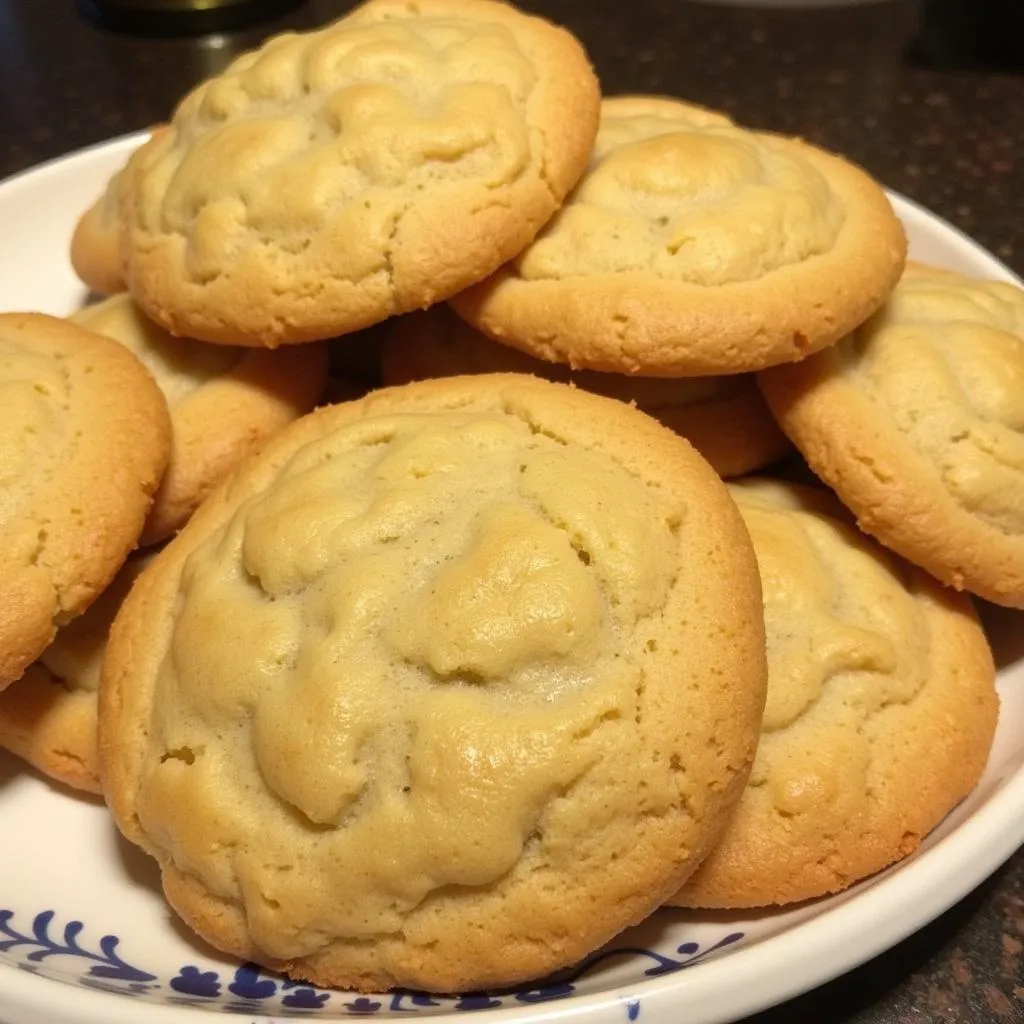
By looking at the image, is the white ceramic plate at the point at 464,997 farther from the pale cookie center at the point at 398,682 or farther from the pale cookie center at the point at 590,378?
the pale cookie center at the point at 590,378

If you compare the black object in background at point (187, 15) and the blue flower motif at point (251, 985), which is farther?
the black object in background at point (187, 15)

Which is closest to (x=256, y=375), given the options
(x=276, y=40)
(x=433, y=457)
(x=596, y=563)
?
(x=433, y=457)

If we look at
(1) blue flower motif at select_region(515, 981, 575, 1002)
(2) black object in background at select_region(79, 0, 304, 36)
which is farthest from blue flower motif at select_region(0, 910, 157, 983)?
(2) black object in background at select_region(79, 0, 304, 36)

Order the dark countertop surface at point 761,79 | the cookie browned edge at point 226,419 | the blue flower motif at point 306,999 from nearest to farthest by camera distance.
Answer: the blue flower motif at point 306,999 < the cookie browned edge at point 226,419 < the dark countertop surface at point 761,79

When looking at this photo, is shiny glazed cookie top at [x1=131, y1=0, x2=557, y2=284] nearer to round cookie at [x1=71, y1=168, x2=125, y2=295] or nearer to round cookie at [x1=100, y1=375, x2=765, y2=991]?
round cookie at [x1=71, y1=168, x2=125, y2=295]

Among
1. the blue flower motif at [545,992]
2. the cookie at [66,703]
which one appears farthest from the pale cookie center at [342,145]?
the blue flower motif at [545,992]

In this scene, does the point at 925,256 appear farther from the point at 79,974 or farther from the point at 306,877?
the point at 79,974

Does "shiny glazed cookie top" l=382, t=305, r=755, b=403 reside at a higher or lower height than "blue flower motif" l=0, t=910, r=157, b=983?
higher
